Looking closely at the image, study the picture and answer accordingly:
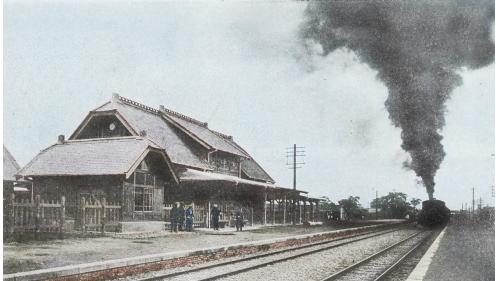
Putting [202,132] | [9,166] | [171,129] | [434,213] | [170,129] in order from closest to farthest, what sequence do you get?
[9,166] → [170,129] → [171,129] → [434,213] → [202,132]

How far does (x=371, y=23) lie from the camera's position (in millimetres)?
10641

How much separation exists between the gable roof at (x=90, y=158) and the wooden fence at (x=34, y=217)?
6.29 ft

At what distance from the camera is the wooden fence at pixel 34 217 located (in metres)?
12.9

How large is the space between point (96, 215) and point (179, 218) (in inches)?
158

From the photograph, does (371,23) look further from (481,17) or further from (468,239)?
(468,239)

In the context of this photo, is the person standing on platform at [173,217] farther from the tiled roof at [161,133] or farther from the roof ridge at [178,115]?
the roof ridge at [178,115]

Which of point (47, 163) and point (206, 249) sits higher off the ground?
point (47, 163)

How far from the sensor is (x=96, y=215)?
54.1ft

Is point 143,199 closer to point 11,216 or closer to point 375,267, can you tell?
point 11,216

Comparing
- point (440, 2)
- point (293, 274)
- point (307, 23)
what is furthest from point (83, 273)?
point (440, 2)

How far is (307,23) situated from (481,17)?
3481 millimetres

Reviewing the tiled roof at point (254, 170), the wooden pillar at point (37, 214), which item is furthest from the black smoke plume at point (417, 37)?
the tiled roof at point (254, 170)

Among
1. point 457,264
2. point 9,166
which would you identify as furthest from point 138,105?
point 457,264

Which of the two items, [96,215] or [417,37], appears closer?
[417,37]
